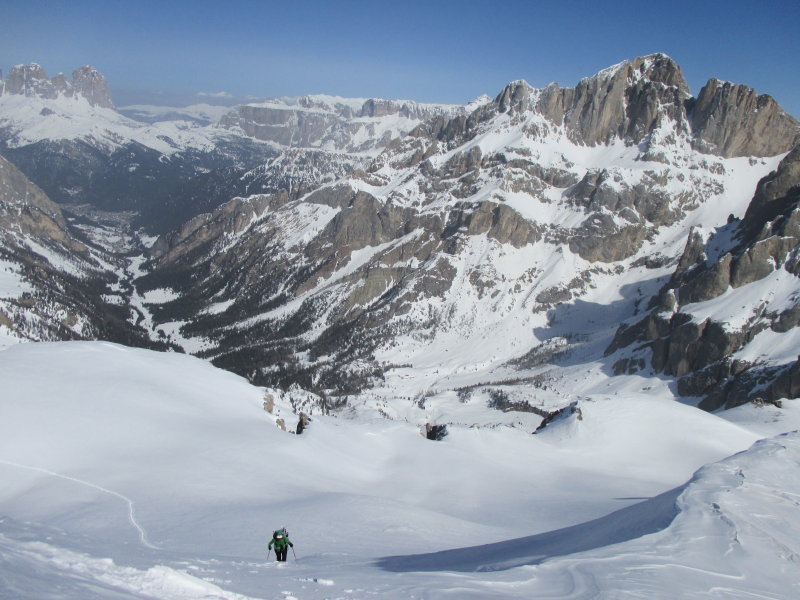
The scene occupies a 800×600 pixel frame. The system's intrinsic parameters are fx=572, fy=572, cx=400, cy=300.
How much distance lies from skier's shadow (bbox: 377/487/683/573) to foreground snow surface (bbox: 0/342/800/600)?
0.20m

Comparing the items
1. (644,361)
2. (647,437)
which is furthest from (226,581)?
(644,361)

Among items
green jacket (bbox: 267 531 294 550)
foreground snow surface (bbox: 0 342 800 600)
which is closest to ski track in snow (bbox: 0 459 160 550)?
foreground snow surface (bbox: 0 342 800 600)

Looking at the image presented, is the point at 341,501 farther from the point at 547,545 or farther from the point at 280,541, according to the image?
the point at 547,545

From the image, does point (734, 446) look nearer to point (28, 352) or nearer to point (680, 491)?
point (680, 491)

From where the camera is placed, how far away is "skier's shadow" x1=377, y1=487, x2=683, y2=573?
2477cm

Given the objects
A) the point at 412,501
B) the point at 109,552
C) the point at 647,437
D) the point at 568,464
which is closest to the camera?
the point at 109,552

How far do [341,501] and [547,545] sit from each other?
1379 centimetres

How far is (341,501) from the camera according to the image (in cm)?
3697

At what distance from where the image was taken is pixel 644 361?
17262cm

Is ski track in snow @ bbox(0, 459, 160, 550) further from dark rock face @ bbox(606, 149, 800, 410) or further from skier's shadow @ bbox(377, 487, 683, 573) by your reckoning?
dark rock face @ bbox(606, 149, 800, 410)

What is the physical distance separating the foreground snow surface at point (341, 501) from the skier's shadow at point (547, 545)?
20 centimetres

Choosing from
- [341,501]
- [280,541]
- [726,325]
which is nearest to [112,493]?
[341,501]

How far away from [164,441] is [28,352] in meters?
27.2

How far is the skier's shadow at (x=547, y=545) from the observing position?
24.8 metres
